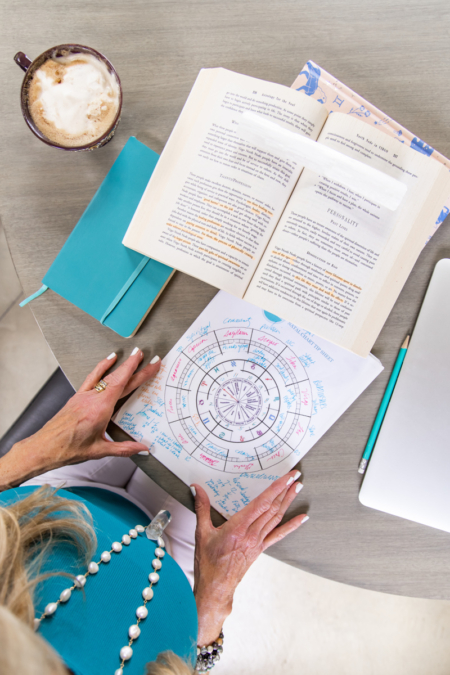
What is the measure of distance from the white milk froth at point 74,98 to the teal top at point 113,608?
0.59 m

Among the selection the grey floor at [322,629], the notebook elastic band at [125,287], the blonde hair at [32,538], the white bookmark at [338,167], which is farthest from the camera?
the grey floor at [322,629]

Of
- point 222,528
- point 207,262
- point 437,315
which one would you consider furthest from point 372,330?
point 222,528

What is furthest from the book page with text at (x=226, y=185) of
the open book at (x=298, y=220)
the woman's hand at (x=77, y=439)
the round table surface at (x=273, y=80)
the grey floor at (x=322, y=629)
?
the grey floor at (x=322, y=629)

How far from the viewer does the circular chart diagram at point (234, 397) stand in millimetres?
755

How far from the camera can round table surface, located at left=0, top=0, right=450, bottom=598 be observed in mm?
727

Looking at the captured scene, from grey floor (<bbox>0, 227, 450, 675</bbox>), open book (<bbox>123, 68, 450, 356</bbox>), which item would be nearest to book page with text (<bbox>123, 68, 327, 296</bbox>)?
open book (<bbox>123, 68, 450, 356</bbox>)

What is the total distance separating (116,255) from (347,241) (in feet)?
1.30

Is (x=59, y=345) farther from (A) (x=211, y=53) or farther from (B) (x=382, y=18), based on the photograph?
(B) (x=382, y=18)

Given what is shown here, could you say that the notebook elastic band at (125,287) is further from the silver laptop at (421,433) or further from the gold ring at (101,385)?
the silver laptop at (421,433)

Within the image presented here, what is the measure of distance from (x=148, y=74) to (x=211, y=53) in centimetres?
12

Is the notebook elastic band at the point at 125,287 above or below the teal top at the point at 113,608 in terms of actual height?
above

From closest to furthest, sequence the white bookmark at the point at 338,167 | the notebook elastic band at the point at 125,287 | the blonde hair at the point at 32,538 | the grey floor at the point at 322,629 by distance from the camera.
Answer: the blonde hair at the point at 32,538
the white bookmark at the point at 338,167
the notebook elastic band at the point at 125,287
the grey floor at the point at 322,629

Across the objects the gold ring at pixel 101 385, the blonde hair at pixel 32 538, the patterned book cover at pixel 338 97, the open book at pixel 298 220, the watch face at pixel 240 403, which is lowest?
the blonde hair at pixel 32 538

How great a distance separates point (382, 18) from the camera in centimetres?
73
